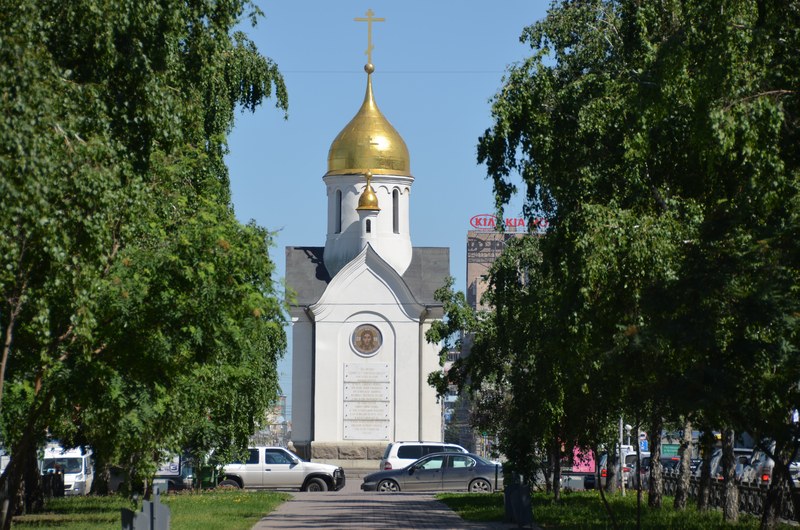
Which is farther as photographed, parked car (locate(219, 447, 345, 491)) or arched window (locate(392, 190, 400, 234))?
arched window (locate(392, 190, 400, 234))

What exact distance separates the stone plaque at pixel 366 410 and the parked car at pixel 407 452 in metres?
16.6

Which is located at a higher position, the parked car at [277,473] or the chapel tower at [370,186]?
the chapel tower at [370,186]

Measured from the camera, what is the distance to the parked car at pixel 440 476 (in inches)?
1625

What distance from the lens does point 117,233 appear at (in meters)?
14.4

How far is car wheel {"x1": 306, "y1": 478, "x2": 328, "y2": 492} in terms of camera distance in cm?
4238

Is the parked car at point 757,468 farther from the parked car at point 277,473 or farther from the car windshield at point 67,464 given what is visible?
the car windshield at point 67,464

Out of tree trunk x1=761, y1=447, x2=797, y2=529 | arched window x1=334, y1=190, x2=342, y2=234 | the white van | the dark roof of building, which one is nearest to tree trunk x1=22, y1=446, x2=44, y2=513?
tree trunk x1=761, y1=447, x2=797, y2=529

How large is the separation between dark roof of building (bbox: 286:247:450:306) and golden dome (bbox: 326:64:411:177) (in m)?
4.57

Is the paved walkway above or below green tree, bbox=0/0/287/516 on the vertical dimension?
below

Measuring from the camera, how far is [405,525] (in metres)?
24.0

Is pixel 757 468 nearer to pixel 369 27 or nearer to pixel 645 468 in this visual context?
pixel 645 468

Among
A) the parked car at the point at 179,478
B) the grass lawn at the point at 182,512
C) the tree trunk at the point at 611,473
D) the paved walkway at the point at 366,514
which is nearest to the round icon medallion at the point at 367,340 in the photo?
the parked car at the point at 179,478

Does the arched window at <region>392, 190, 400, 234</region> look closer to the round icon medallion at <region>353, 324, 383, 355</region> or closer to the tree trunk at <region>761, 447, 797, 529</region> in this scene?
the round icon medallion at <region>353, 324, 383, 355</region>

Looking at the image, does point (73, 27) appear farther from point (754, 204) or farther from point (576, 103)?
point (576, 103)
